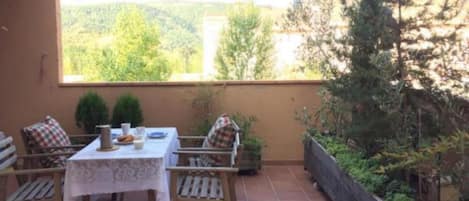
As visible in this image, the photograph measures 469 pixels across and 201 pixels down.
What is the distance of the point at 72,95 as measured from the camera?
5.36m

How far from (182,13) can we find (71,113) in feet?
6.90

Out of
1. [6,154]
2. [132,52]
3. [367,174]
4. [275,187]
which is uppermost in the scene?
[132,52]

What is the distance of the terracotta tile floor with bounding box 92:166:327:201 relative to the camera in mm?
4133

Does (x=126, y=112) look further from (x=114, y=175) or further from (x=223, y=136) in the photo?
(x=114, y=175)

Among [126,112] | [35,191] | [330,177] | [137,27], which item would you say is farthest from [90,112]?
[330,177]

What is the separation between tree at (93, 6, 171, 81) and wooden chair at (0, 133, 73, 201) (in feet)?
7.54

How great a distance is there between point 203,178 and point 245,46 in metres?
2.56

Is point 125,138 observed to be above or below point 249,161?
above

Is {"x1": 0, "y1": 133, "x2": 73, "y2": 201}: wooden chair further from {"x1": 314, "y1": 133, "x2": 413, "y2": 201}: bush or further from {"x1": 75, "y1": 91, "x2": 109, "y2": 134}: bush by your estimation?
{"x1": 314, "y1": 133, "x2": 413, "y2": 201}: bush

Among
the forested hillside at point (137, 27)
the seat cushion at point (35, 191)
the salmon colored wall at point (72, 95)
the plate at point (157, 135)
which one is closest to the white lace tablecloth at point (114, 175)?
the seat cushion at point (35, 191)

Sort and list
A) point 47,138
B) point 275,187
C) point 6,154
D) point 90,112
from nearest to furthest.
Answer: point 6,154 < point 47,138 < point 275,187 < point 90,112

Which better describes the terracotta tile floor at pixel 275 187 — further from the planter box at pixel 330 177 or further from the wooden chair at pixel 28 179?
the wooden chair at pixel 28 179

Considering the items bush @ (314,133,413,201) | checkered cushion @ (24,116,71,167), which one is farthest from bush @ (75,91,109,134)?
bush @ (314,133,413,201)

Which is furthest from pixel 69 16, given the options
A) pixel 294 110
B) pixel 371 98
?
pixel 371 98
